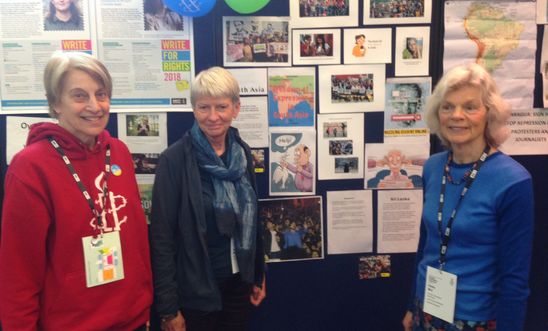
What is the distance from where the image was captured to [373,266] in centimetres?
210

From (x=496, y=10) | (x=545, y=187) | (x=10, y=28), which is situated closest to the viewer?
(x=10, y=28)

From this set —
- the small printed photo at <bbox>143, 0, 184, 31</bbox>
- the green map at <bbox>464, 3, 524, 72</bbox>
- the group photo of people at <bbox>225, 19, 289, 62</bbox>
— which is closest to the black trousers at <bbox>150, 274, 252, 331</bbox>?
the group photo of people at <bbox>225, 19, 289, 62</bbox>

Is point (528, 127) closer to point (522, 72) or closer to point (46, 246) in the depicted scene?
point (522, 72)

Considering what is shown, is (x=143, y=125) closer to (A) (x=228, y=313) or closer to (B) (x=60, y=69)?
(B) (x=60, y=69)

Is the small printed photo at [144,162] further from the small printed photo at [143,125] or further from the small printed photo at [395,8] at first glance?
the small printed photo at [395,8]

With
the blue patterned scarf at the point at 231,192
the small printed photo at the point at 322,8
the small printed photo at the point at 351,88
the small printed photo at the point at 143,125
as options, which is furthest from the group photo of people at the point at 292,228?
the small printed photo at the point at 322,8

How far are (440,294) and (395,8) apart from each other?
1.29 m

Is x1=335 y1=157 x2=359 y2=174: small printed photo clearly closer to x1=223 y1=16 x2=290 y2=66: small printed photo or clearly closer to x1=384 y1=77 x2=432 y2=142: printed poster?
x1=384 y1=77 x2=432 y2=142: printed poster

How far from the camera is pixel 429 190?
1.46m

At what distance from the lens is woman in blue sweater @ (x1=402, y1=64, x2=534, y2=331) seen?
1220 millimetres

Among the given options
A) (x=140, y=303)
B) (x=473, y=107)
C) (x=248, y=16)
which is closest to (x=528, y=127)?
(x=473, y=107)

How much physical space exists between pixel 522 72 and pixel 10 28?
2.37 m

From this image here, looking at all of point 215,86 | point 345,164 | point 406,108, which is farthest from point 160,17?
point 406,108

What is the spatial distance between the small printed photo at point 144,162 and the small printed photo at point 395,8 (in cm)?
121
